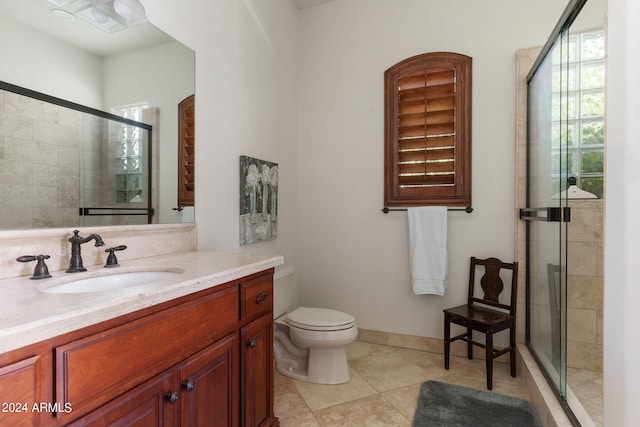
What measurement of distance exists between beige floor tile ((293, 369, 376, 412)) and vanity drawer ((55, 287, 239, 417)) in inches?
42.2

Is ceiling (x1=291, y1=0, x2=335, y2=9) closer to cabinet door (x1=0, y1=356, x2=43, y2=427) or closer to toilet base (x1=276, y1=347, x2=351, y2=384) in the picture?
toilet base (x1=276, y1=347, x2=351, y2=384)

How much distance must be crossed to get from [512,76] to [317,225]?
1.90m

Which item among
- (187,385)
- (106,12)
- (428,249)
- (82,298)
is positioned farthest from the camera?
(428,249)

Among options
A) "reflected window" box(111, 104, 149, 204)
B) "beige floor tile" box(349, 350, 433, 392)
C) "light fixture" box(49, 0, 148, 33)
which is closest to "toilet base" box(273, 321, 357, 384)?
"beige floor tile" box(349, 350, 433, 392)

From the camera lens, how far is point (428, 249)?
8.89 ft

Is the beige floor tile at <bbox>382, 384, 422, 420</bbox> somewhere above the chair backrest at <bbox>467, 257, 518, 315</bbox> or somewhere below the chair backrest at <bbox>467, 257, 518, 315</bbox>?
below

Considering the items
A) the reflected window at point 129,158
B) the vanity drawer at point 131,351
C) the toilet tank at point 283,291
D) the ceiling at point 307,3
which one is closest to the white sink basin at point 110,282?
the vanity drawer at point 131,351

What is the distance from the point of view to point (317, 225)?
3.17 metres

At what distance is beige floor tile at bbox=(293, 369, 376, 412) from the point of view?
2051 millimetres

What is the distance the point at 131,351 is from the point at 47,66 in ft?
3.54

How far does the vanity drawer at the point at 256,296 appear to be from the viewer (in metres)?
1.43

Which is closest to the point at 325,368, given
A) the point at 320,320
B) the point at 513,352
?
the point at 320,320

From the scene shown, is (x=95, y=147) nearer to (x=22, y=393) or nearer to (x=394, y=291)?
(x=22, y=393)

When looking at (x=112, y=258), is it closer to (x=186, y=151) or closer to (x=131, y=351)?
(x=131, y=351)
